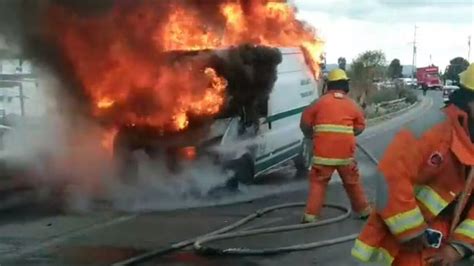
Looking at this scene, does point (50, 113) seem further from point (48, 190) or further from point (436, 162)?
point (436, 162)

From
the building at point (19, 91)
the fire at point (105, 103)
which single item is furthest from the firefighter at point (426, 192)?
the building at point (19, 91)

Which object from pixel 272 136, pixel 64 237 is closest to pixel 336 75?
pixel 272 136

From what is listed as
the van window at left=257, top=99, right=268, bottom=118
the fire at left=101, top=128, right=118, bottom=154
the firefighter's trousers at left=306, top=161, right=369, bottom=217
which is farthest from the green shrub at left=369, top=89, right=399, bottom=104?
the firefighter's trousers at left=306, top=161, right=369, bottom=217

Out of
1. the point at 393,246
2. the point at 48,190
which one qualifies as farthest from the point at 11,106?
the point at 393,246

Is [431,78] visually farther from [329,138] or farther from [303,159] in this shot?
[329,138]

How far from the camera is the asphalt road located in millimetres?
8250

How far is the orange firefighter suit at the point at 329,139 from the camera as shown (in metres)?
9.92

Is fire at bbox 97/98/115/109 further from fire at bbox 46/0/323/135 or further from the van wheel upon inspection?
the van wheel

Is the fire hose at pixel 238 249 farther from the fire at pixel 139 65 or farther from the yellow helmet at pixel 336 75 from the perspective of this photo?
the fire at pixel 139 65

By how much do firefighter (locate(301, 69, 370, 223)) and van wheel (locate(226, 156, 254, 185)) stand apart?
2324 millimetres

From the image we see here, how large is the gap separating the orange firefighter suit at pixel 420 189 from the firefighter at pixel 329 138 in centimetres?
546

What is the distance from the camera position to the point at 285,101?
45.1ft

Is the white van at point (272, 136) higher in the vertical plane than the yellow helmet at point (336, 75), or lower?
lower

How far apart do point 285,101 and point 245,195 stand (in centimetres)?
189
